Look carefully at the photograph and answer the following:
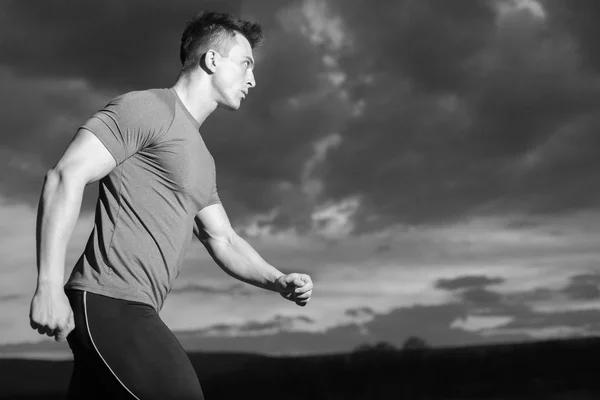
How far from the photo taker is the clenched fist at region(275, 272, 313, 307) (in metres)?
2.90

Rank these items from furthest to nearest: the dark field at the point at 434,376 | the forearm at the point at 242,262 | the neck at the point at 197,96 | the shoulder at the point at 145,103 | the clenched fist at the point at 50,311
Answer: the dark field at the point at 434,376 < the forearm at the point at 242,262 < the neck at the point at 197,96 < the shoulder at the point at 145,103 < the clenched fist at the point at 50,311

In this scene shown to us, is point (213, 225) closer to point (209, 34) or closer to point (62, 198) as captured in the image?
point (209, 34)

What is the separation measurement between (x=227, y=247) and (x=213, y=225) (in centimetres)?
13

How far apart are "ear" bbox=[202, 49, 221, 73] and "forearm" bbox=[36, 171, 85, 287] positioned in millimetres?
923

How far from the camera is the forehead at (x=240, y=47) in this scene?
303 centimetres

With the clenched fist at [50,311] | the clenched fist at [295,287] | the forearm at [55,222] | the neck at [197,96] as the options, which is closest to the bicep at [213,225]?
the clenched fist at [295,287]

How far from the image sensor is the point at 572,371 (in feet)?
20.9

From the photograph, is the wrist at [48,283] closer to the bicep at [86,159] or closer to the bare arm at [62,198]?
the bare arm at [62,198]

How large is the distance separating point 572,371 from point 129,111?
5.33 metres

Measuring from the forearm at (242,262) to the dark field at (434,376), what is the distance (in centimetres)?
325

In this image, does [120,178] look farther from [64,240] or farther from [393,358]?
[393,358]

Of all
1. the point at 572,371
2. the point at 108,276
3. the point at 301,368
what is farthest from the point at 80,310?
the point at 572,371

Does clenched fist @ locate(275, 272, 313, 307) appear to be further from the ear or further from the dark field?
the dark field

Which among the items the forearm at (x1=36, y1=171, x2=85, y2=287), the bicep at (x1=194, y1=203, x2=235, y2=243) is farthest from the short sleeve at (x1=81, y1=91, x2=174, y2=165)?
the bicep at (x1=194, y1=203, x2=235, y2=243)
